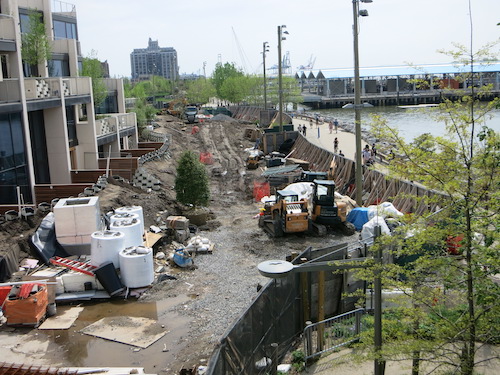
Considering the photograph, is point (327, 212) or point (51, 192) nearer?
point (327, 212)

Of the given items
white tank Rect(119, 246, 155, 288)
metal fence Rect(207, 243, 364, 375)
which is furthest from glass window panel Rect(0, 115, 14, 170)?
metal fence Rect(207, 243, 364, 375)

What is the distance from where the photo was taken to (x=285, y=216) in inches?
995

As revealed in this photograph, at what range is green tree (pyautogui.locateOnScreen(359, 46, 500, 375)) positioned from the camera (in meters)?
8.09

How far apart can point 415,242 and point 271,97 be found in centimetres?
10186

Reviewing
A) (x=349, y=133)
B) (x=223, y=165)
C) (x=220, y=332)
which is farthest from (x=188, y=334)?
(x=349, y=133)

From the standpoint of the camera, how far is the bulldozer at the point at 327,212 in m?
25.8

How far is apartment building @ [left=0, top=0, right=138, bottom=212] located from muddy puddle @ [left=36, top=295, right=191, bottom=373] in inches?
386

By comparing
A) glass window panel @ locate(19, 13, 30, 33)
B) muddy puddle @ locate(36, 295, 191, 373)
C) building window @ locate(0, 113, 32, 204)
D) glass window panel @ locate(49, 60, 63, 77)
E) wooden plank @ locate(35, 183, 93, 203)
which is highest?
glass window panel @ locate(19, 13, 30, 33)

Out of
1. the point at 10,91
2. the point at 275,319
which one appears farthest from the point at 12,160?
the point at 275,319

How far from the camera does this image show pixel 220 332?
15.6 meters

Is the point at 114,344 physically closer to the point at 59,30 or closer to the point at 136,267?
the point at 136,267

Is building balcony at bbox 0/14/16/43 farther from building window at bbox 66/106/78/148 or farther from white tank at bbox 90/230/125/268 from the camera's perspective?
white tank at bbox 90/230/125/268

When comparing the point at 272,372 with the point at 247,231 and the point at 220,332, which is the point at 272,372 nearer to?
the point at 220,332

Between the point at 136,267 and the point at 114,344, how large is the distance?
13.7 feet
